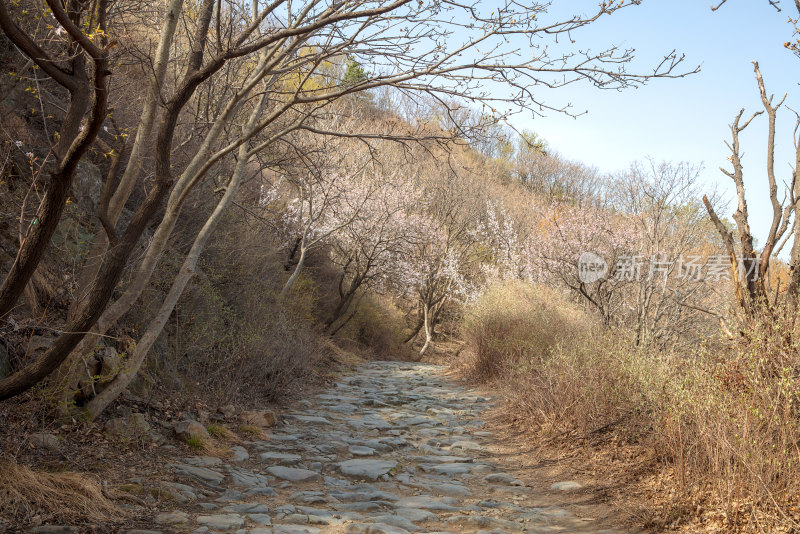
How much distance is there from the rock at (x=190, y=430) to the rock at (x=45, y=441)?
135 cm

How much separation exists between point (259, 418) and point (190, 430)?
4.87ft

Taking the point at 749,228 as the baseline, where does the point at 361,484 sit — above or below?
below

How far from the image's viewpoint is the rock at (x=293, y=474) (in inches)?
212

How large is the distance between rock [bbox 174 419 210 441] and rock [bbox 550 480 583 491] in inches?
137

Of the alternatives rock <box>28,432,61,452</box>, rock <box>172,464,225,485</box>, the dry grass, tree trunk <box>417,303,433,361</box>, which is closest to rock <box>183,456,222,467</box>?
rock <box>172,464,225,485</box>

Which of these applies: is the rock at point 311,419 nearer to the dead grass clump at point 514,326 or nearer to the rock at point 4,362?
the rock at point 4,362

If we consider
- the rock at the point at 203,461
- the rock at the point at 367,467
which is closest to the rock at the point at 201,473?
the rock at the point at 203,461

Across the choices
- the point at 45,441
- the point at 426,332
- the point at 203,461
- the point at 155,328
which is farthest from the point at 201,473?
the point at 426,332

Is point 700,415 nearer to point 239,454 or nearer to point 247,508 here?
point 247,508

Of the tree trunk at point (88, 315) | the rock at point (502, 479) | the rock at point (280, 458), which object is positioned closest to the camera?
the tree trunk at point (88, 315)

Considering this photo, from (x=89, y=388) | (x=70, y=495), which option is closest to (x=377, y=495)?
(x=70, y=495)

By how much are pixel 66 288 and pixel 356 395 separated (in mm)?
5542

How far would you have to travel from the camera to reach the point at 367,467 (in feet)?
19.2

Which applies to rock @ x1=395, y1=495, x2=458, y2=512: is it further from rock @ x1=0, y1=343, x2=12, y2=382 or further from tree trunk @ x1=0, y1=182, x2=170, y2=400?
rock @ x1=0, y1=343, x2=12, y2=382
